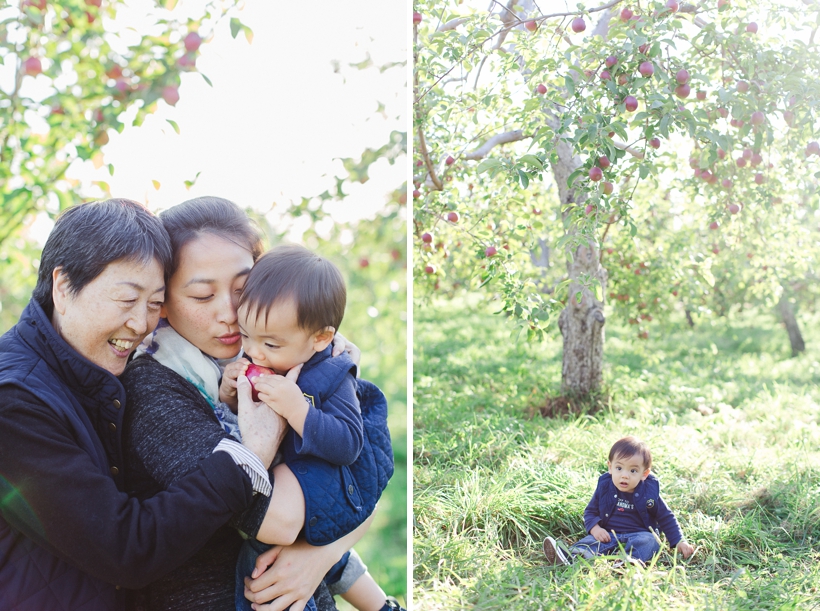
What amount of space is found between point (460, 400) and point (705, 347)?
11.1 feet

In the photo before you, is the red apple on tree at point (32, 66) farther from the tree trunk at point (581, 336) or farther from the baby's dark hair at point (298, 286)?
the tree trunk at point (581, 336)

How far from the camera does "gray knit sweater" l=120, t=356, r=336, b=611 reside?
1135 millimetres

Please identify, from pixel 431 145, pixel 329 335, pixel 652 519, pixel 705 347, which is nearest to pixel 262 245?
pixel 329 335

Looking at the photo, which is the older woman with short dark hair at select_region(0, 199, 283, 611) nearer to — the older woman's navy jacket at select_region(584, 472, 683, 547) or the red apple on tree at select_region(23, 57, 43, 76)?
the older woman's navy jacket at select_region(584, 472, 683, 547)

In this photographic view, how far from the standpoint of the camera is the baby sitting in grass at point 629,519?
2070 mm

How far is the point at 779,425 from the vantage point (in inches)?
137

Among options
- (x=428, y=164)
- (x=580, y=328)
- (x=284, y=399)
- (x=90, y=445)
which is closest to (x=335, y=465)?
(x=284, y=399)

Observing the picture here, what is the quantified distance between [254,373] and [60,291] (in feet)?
1.20

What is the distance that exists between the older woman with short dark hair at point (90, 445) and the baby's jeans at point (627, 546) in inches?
49.4

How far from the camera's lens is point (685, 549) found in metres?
2.11

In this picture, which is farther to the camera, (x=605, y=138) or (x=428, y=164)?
(x=428, y=164)

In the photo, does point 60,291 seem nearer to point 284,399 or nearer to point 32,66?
point 284,399

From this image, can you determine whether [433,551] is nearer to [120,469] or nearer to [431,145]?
[120,469]

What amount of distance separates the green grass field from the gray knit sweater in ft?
2.96
